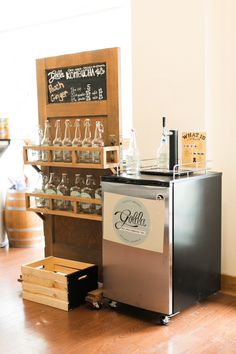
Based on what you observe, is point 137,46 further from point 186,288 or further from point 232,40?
point 186,288

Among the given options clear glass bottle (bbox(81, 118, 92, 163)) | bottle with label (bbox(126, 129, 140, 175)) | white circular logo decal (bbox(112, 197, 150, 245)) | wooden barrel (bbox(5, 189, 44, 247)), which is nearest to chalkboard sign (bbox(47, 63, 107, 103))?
clear glass bottle (bbox(81, 118, 92, 163))

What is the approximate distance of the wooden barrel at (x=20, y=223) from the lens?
4727mm

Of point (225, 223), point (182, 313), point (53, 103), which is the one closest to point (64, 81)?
point (53, 103)

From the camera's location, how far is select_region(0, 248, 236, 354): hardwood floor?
101 inches

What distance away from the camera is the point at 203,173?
3127 mm

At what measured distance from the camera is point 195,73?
11.0ft

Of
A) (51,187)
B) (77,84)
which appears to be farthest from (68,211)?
(77,84)

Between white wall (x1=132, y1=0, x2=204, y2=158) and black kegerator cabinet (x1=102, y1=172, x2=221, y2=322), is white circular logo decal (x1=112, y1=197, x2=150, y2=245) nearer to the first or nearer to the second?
black kegerator cabinet (x1=102, y1=172, x2=221, y2=322)

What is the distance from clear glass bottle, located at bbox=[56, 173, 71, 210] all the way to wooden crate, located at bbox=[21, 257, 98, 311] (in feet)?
1.57

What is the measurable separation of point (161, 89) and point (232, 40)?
0.61 metres

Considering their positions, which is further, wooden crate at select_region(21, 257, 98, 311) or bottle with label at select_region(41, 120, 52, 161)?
bottle with label at select_region(41, 120, 52, 161)

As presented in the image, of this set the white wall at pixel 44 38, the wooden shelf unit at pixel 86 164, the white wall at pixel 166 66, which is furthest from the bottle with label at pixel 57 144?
the white wall at pixel 44 38

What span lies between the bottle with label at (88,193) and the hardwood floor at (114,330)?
0.69 metres

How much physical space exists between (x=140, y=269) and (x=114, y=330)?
0.39m
